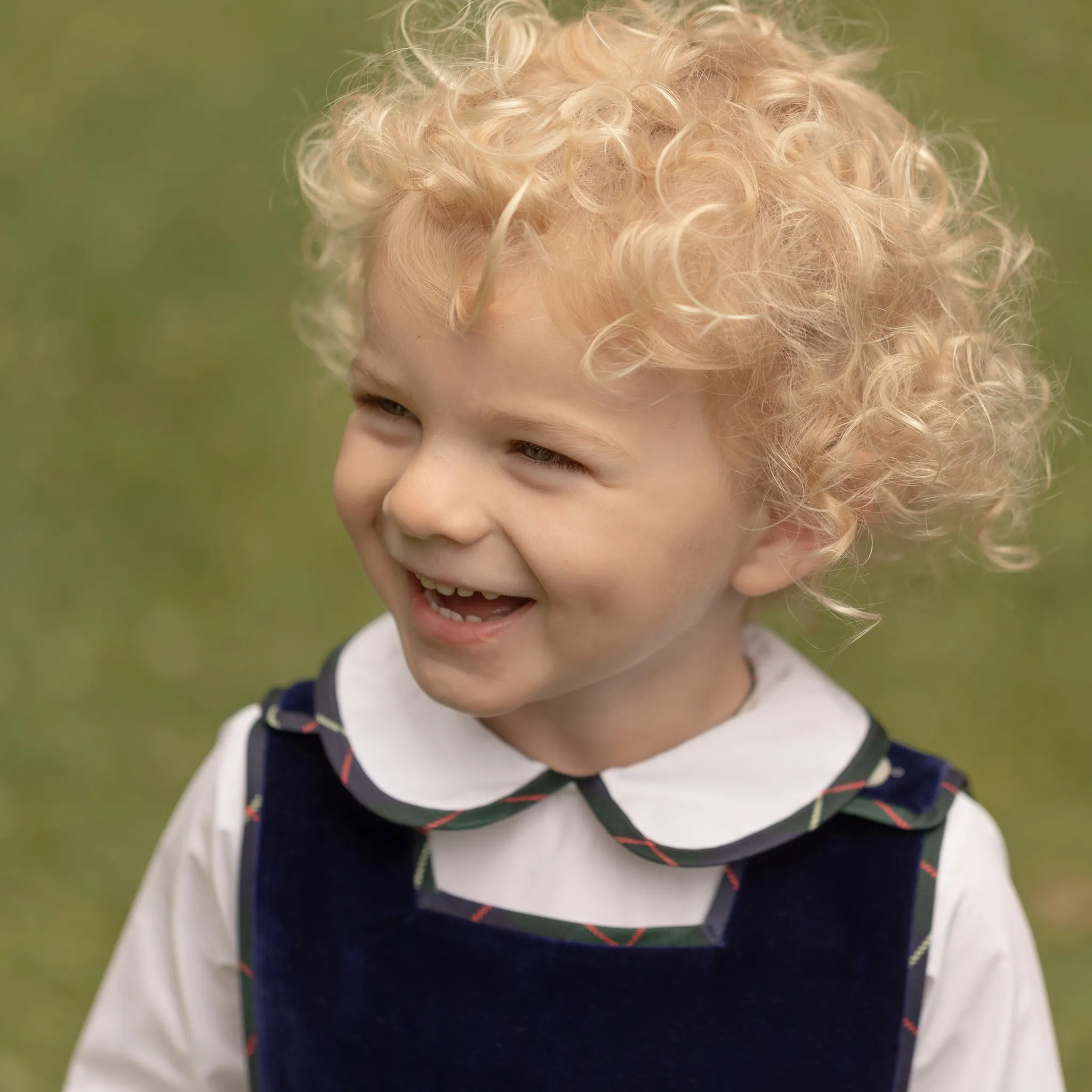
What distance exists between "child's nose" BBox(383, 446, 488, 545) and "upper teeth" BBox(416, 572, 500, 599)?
61 millimetres

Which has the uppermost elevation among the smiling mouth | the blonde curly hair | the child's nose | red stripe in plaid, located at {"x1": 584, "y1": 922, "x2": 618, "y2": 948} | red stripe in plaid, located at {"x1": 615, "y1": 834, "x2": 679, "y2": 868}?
the blonde curly hair

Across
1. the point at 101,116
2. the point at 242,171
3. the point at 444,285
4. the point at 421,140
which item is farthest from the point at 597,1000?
the point at 101,116

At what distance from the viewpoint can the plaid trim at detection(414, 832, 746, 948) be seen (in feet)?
4.50

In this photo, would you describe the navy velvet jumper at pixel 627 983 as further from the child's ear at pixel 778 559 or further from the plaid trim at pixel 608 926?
the child's ear at pixel 778 559

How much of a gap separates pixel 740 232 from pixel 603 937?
0.61 metres

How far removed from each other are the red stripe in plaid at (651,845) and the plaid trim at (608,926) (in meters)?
0.06

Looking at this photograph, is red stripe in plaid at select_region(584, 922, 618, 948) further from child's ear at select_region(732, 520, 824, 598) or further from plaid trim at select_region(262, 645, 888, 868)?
child's ear at select_region(732, 520, 824, 598)

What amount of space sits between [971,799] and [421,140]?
0.77 meters

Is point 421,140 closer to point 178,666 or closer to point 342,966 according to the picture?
point 342,966

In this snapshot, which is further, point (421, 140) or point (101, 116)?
point (101, 116)

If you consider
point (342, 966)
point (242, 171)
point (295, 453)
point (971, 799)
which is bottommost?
point (342, 966)

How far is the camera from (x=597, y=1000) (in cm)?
137

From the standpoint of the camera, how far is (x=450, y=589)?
126cm

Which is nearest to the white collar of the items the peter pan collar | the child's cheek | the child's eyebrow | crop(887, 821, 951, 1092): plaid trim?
the peter pan collar
